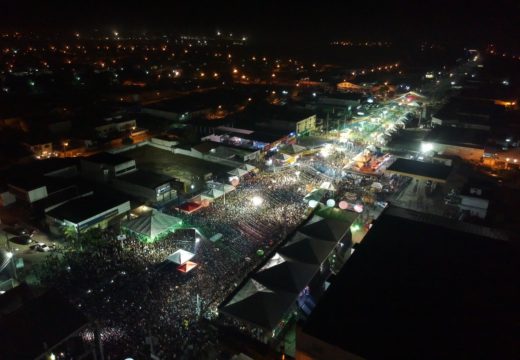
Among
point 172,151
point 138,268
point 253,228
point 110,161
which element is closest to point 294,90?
point 172,151

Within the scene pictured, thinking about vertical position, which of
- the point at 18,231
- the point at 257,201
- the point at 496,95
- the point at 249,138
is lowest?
the point at 18,231

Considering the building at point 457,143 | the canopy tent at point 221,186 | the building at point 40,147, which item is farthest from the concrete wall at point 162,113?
the building at point 457,143

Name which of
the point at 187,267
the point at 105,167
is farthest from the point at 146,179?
the point at 187,267

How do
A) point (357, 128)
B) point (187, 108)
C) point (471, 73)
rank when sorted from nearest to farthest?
point (357, 128) < point (187, 108) < point (471, 73)

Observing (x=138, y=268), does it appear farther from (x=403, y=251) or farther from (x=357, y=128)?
(x=357, y=128)

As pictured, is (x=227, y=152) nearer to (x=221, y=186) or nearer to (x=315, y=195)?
(x=221, y=186)

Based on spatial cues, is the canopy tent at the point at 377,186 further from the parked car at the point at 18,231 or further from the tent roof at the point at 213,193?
the parked car at the point at 18,231

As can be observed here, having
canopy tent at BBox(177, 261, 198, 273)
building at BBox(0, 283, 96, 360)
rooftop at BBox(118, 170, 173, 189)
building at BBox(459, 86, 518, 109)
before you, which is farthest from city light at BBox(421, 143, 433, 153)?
building at BBox(0, 283, 96, 360)
